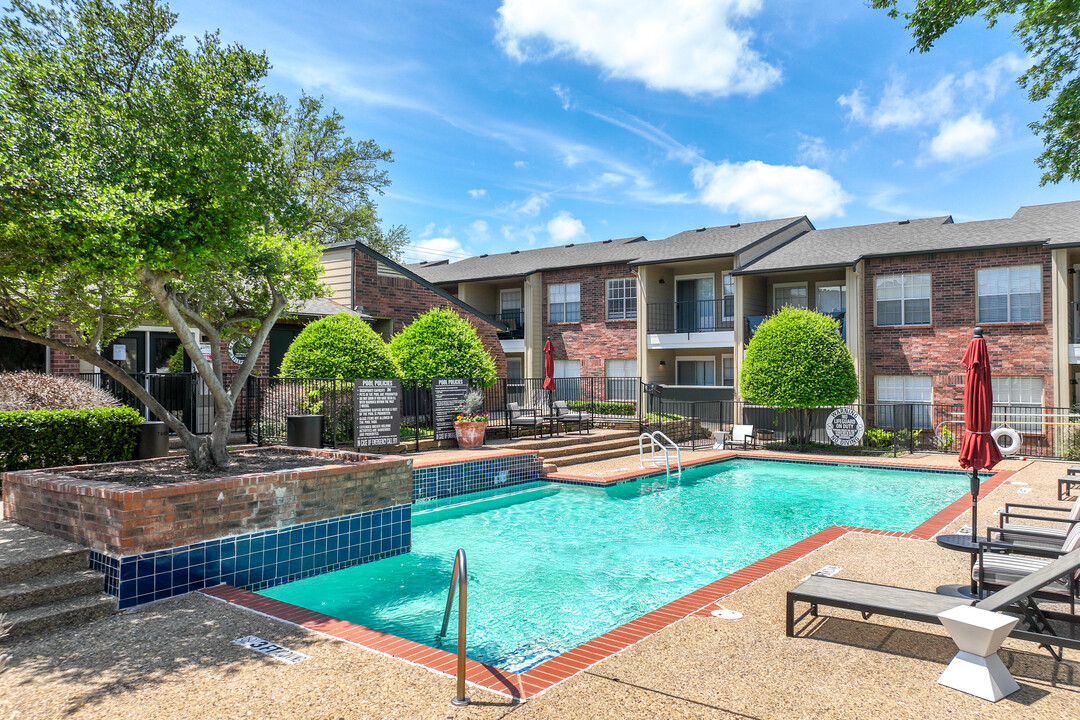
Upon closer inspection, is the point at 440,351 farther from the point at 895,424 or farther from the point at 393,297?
the point at 895,424

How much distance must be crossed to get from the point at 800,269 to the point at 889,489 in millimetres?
9803

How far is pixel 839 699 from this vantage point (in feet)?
12.5

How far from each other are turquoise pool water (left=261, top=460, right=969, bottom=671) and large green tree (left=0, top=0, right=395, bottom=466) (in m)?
2.92

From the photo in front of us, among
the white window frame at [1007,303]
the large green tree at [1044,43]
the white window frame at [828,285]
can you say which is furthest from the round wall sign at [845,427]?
the large green tree at [1044,43]

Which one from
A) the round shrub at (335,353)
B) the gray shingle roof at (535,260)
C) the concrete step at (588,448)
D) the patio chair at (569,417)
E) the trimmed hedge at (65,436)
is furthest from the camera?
the gray shingle roof at (535,260)

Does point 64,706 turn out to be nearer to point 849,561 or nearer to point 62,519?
point 62,519

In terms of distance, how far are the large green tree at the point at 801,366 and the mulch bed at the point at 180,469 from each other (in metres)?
14.1

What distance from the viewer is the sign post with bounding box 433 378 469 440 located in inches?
588

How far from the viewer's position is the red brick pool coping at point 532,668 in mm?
4086

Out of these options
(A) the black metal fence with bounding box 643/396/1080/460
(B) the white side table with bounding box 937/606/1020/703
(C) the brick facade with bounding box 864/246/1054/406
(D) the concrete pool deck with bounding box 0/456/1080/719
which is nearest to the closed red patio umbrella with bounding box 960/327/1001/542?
(D) the concrete pool deck with bounding box 0/456/1080/719

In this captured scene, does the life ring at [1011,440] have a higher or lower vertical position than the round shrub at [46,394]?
lower

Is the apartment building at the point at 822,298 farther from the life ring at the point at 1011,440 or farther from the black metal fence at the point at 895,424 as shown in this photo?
the life ring at the point at 1011,440

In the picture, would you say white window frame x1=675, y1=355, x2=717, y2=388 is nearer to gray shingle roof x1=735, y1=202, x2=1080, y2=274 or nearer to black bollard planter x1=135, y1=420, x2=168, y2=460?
gray shingle roof x1=735, y1=202, x2=1080, y2=274

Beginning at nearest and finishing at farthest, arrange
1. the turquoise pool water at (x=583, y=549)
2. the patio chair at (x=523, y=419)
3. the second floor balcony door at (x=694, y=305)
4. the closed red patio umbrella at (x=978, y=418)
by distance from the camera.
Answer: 1. the closed red patio umbrella at (x=978, y=418)
2. the turquoise pool water at (x=583, y=549)
3. the patio chair at (x=523, y=419)
4. the second floor balcony door at (x=694, y=305)
